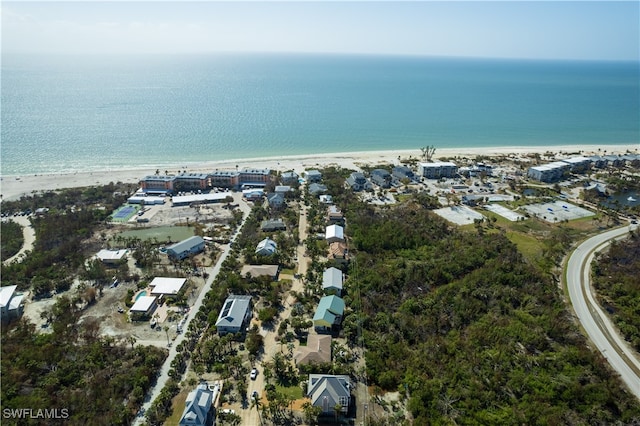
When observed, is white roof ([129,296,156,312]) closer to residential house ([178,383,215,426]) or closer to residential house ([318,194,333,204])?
residential house ([178,383,215,426])

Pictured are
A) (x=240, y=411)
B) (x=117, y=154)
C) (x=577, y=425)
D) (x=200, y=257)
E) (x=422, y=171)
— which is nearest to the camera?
(x=577, y=425)

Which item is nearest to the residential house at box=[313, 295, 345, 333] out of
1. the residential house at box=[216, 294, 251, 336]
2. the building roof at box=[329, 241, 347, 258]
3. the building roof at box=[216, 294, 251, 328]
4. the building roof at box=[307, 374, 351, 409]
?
the building roof at box=[307, 374, 351, 409]

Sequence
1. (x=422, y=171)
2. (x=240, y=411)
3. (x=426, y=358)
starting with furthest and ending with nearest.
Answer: (x=422, y=171), (x=426, y=358), (x=240, y=411)

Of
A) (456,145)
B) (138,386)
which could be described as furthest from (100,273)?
(456,145)

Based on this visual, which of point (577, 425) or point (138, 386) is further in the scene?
point (138, 386)

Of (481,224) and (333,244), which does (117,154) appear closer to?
(333,244)

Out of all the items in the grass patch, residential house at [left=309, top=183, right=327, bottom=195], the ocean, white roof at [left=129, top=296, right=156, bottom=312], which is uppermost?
the ocean
